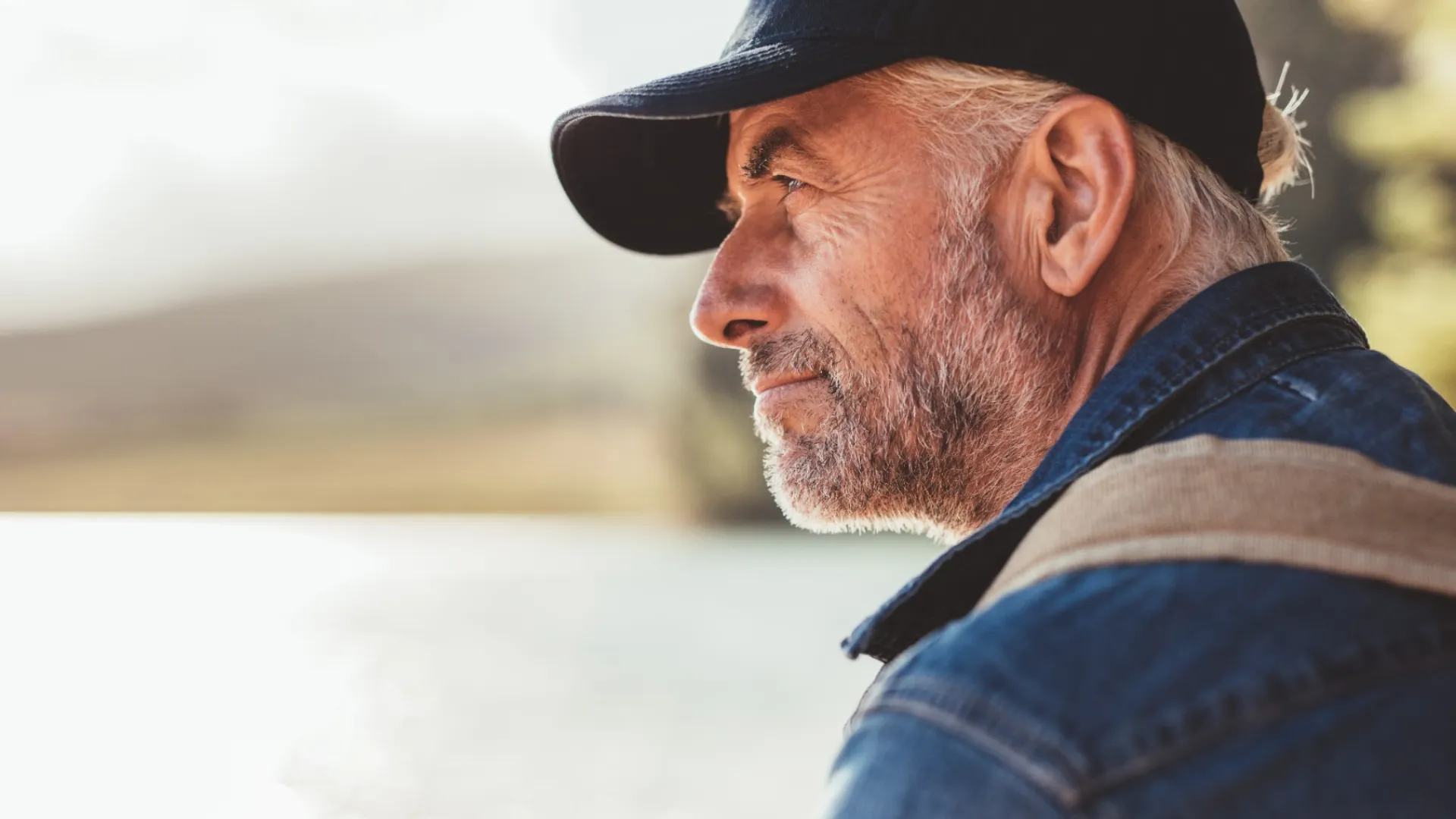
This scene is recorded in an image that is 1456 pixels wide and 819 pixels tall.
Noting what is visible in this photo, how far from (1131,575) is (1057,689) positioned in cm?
9

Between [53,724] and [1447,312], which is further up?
[53,724]

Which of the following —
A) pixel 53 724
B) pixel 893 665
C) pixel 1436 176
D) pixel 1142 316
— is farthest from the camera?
pixel 1436 176

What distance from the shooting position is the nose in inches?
47.4

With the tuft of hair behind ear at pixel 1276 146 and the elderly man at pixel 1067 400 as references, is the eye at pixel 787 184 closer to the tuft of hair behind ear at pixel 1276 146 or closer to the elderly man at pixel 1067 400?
the elderly man at pixel 1067 400

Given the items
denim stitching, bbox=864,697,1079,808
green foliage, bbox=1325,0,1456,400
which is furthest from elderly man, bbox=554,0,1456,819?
green foliage, bbox=1325,0,1456,400

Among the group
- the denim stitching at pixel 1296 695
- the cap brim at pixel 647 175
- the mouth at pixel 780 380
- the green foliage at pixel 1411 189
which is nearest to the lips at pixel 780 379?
the mouth at pixel 780 380

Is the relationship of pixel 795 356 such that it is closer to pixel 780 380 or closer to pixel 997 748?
pixel 780 380

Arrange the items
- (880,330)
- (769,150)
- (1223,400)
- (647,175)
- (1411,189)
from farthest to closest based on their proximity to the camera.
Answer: (1411,189) → (647,175) → (769,150) → (880,330) → (1223,400)

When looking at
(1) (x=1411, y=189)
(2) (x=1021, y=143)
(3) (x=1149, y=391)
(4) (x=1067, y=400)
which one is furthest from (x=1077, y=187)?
(1) (x=1411, y=189)

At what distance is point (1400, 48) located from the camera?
24.9 ft

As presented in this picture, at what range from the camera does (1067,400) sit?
3.51ft

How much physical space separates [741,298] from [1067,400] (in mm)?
342

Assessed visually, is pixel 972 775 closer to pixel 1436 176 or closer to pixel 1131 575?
pixel 1131 575

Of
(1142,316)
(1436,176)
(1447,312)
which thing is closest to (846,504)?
(1142,316)
